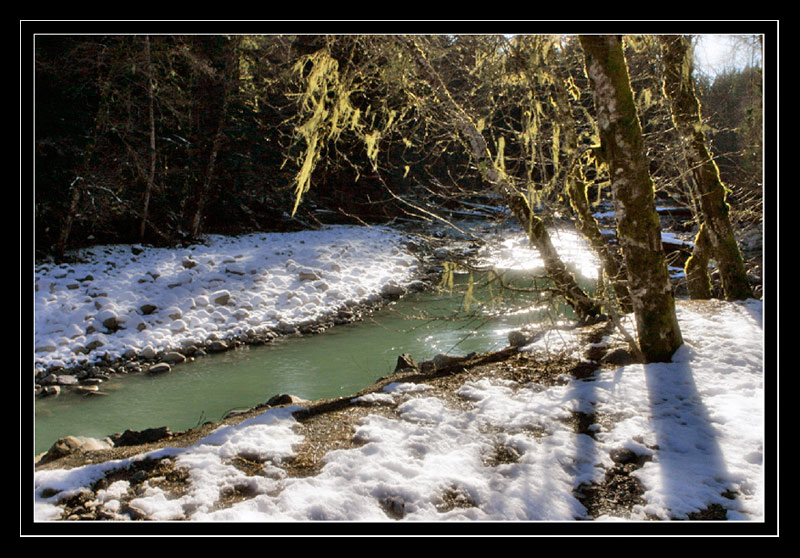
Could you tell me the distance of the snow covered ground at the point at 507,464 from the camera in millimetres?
2256

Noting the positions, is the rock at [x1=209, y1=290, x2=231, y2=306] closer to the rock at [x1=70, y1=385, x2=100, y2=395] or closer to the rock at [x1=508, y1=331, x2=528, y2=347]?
the rock at [x1=70, y1=385, x2=100, y2=395]

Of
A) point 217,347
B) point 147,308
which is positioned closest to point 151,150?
point 147,308

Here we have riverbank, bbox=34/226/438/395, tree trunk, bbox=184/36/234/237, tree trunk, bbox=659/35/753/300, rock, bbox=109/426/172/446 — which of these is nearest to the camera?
rock, bbox=109/426/172/446

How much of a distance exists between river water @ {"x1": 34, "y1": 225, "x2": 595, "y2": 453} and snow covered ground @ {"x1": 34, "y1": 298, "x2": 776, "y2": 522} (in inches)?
43.4

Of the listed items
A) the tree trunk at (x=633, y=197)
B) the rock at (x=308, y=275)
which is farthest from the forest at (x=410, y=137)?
the rock at (x=308, y=275)

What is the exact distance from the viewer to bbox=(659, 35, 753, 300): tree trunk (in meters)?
5.31

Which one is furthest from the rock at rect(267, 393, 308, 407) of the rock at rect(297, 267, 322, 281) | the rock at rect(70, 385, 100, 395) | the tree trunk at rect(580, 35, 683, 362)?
the rock at rect(297, 267, 322, 281)

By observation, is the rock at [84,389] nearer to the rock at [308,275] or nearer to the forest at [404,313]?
the forest at [404,313]

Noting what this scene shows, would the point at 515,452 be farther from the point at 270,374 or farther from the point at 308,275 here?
the point at 308,275

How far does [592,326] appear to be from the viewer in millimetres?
5102

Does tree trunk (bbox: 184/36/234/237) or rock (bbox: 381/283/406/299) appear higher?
tree trunk (bbox: 184/36/234/237)
